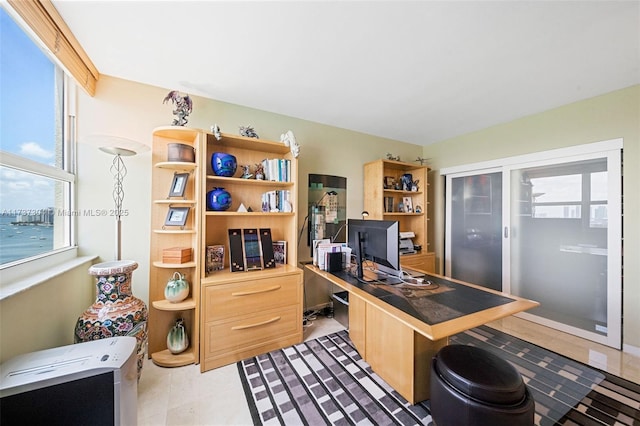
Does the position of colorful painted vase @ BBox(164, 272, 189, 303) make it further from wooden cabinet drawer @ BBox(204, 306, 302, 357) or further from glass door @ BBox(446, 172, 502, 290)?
glass door @ BBox(446, 172, 502, 290)

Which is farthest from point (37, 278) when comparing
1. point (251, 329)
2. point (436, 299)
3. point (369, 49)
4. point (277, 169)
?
point (369, 49)

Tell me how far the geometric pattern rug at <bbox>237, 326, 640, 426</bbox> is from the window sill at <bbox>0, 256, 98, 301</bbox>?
1420 mm

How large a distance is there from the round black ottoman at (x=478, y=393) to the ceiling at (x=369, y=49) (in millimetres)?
2050

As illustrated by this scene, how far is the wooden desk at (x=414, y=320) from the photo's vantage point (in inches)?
50.9

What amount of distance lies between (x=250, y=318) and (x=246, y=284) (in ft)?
1.01

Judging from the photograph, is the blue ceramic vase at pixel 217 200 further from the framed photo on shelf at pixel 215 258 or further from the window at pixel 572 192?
the window at pixel 572 192

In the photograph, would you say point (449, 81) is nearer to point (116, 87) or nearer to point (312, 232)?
point (312, 232)

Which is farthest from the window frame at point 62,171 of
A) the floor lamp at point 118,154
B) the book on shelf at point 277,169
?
the book on shelf at point 277,169

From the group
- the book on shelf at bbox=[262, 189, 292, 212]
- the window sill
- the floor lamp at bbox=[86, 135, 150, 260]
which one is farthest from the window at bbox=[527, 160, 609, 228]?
the window sill

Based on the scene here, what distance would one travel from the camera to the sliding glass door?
229 cm

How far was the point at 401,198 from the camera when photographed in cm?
374

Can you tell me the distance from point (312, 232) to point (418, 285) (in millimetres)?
1470

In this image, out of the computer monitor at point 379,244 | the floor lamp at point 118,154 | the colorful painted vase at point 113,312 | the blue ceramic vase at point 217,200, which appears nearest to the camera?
the colorful painted vase at point 113,312

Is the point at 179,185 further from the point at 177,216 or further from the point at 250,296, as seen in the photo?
the point at 250,296
